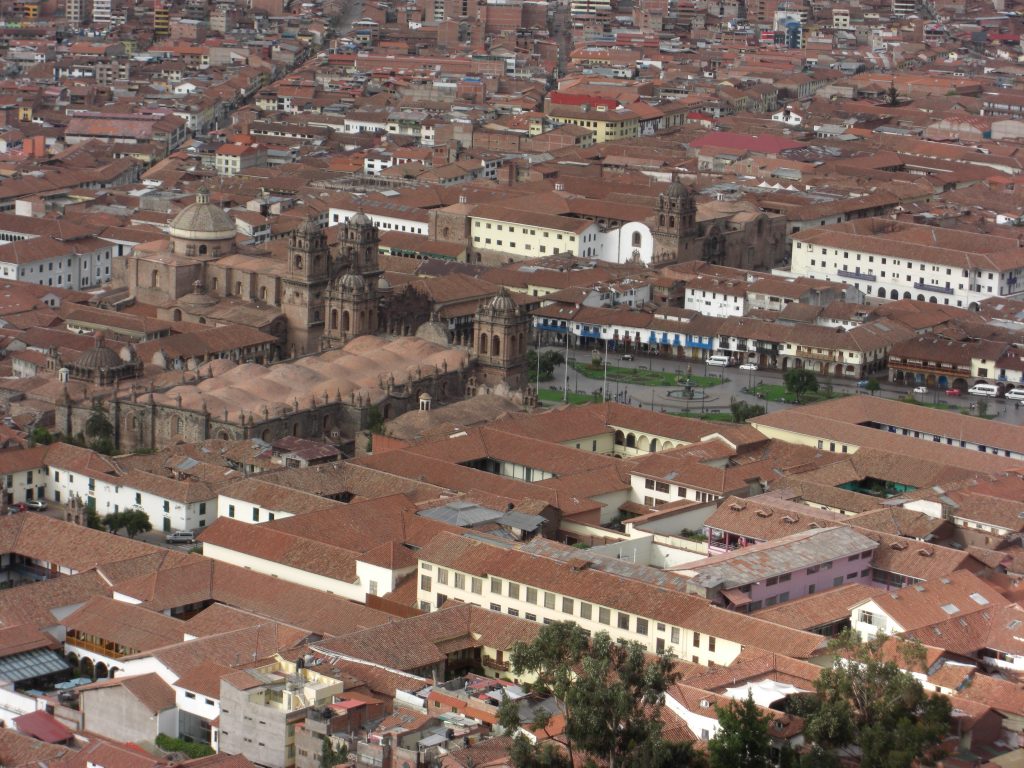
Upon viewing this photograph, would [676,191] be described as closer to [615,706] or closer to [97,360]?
[97,360]

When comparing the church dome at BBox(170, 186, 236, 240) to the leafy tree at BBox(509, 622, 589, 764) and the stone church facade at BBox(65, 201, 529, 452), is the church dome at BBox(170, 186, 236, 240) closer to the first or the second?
the stone church facade at BBox(65, 201, 529, 452)

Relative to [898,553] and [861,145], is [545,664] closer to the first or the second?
[898,553]

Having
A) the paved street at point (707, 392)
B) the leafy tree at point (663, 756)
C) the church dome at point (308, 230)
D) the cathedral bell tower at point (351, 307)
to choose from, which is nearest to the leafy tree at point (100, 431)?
the cathedral bell tower at point (351, 307)

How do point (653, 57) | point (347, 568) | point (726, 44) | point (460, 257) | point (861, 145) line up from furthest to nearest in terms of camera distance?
point (726, 44), point (653, 57), point (861, 145), point (460, 257), point (347, 568)

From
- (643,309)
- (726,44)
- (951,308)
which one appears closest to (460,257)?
(643,309)

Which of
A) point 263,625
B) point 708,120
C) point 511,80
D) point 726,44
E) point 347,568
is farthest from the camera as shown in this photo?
point 726,44

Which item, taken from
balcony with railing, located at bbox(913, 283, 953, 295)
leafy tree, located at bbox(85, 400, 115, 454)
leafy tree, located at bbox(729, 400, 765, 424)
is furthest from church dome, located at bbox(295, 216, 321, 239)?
balcony with railing, located at bbox(913, 283, 953, 295)

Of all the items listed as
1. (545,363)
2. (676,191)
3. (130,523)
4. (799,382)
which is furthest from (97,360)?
(676,191)
